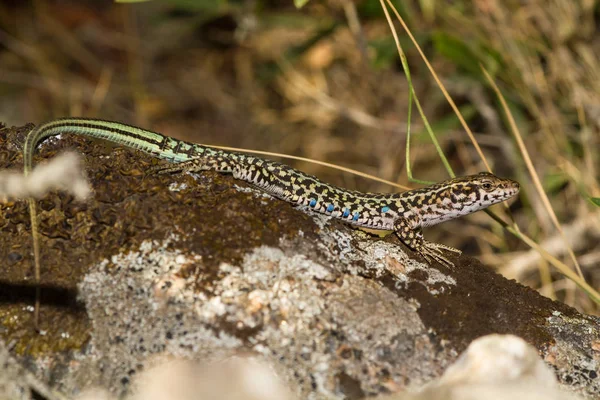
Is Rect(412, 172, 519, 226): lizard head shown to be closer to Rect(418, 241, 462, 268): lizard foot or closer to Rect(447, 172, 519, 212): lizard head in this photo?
Rect(447, 172, 519, 212): lizard head

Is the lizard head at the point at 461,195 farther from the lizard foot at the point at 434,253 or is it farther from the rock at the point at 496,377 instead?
the rock at the point at 496,377

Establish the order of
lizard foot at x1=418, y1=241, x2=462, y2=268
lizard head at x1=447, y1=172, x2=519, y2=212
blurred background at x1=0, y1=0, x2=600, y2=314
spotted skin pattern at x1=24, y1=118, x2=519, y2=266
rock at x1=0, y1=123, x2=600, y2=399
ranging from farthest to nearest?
blurred background at x1=0, y1=0, x2=600, y2=314, lizard head at x1=447, y1=172, x2=519, y2=212, spotted skin pattern at x1=24, y1=118, x2=519, y2=266, lizard foot at x1=418, y1=241, x2=462, y2=268, rock at x1=0, y1=123, x2=600, y2=399

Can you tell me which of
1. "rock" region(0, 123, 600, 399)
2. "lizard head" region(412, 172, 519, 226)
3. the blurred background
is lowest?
"rock" region(0, 123, 600, 399)

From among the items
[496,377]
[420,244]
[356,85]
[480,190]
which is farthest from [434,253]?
[356,85]

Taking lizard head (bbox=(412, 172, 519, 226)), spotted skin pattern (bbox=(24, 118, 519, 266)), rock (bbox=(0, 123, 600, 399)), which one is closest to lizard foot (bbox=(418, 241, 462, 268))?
spotted skin pattern (bbox=(24, 118, 519, 266))

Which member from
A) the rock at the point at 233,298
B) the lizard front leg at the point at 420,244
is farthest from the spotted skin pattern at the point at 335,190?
the rock at the point at 233,298
